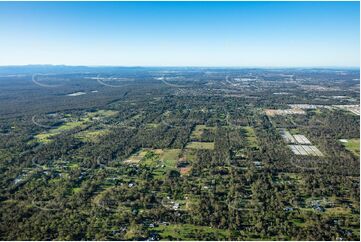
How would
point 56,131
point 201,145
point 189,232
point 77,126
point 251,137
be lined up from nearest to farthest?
point 189,232 → point 201,145 → point 251,137 → point 56,131 → point 77,126

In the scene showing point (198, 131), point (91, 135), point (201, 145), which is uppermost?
point (91, 135)

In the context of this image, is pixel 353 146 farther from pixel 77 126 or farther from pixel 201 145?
pixel 77 126

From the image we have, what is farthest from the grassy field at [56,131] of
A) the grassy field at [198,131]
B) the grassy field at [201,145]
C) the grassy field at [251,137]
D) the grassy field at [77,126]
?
the grassy field at [251,137]

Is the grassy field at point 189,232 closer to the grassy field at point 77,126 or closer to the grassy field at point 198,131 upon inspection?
the grassy field at point 198,131

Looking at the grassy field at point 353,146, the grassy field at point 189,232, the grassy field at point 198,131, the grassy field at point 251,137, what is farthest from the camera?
the grassy field at point 198,131

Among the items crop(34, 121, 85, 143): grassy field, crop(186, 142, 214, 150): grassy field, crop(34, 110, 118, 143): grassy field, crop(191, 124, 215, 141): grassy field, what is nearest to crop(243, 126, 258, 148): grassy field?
crop(186, 142, 214, 150): grassy field

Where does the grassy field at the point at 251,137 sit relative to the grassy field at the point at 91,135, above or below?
below

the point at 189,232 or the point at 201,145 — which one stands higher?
the point at 189,232

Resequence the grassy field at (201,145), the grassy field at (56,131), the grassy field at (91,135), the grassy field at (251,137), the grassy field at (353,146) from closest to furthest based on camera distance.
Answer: the grassy field at (353,146), the grassy field at (201,145), the grassy field at (251,137), the grassy field at (91,135), the grassy field at (56,131)

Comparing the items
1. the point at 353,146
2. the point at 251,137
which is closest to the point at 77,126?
the point at 251,137

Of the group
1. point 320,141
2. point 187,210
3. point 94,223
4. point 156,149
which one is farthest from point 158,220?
point 320,141

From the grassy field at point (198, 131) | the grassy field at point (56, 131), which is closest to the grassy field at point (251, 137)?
the grassy field at point (198, 131)

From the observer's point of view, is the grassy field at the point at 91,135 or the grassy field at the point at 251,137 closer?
the grassy field at the point at 251,137

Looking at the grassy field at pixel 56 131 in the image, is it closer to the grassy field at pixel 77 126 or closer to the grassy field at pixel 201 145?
the grassy field at pixel 77 126
